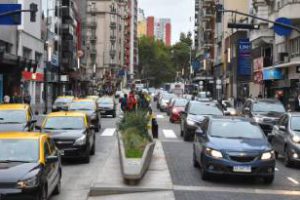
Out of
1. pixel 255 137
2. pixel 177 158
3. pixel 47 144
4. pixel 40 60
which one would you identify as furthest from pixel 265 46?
pixel 47 144

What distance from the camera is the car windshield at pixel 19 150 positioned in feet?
42.6

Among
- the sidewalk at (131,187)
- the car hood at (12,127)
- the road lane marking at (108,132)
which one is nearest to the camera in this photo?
the sidewalk at (131,187)

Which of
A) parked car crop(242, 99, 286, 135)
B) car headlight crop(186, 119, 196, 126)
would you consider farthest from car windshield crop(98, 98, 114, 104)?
car headlight crop(186, 119, 196, 126)

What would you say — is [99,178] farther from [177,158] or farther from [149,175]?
[177,158]

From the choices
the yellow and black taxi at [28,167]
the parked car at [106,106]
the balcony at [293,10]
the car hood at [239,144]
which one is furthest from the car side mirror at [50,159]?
the balcony at [293,10]

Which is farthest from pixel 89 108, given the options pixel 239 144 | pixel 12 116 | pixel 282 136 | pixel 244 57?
pixel 244 57

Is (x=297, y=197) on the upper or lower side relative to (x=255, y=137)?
lower

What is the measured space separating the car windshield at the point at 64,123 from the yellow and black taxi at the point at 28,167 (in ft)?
23.1

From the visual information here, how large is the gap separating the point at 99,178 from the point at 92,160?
17.3 ft

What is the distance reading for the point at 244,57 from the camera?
2950 inches

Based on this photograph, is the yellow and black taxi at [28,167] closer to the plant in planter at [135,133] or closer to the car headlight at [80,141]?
the plant in planter at [135,133]

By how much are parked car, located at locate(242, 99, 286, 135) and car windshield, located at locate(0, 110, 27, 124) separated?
10.6m

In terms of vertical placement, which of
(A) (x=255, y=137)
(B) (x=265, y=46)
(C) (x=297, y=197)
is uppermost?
(B) (x=265, y=46)

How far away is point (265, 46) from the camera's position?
221 ft
